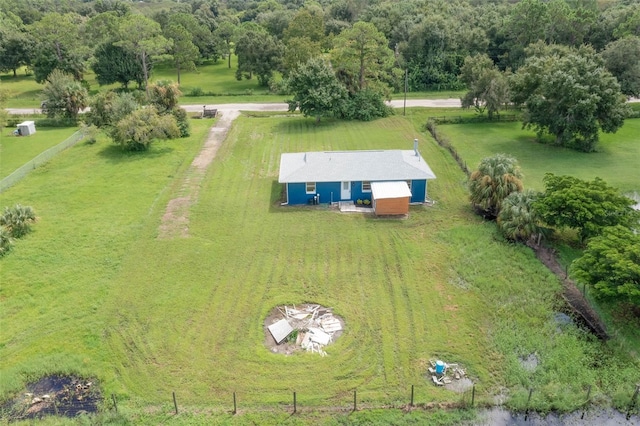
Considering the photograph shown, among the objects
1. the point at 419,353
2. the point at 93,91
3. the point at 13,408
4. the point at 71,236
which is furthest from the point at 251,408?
the point at 93,91

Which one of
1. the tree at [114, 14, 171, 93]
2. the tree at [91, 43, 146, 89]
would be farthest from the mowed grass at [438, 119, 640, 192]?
the tree at [91, 43, 146, 89]

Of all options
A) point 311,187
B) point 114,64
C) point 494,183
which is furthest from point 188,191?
point 114,64

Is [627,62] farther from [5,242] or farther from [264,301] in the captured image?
[5,242]

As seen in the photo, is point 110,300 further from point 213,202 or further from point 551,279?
point 551,279

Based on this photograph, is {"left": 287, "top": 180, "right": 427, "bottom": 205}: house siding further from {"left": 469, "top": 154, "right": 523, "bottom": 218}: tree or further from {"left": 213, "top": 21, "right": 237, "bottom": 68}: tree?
{"left": 213, "top": 21, "right": 237, "bottom": 68}: tree

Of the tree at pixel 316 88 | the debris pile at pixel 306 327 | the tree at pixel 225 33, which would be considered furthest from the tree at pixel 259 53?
the debris pile at pixel 306 327
